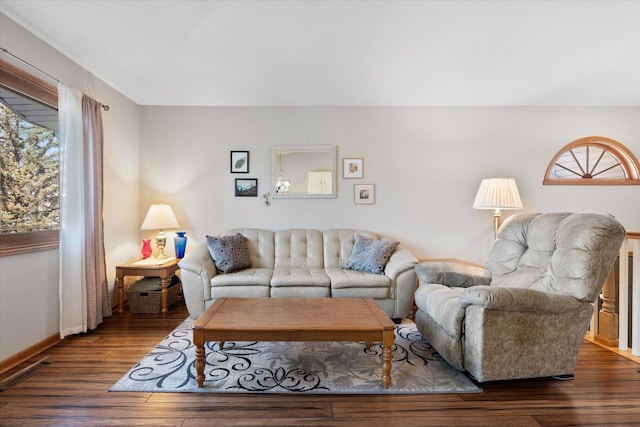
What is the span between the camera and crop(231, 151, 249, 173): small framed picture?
387cm

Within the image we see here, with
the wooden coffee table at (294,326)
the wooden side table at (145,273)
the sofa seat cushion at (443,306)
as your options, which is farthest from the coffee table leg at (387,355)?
the wooden side table at (145,273)

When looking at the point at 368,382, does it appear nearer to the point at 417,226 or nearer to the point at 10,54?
the point at 417,226

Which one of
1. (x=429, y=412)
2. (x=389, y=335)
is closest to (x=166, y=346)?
(x=389, y=335)

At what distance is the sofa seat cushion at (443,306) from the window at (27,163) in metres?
3.16

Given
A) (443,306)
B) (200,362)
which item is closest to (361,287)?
(443,306)

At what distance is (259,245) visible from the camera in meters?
3.61

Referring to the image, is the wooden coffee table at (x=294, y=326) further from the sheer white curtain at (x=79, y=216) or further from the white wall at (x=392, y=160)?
the white wall at (x=392, y=160)

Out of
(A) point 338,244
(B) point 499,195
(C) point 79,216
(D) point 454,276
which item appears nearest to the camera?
(D) point 454,276

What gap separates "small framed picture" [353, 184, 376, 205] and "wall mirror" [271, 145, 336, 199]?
0.98 feet

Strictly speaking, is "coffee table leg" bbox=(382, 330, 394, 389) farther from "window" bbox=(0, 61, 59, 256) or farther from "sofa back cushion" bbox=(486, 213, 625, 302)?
"window" bbox=(0, 61, 59, 256)

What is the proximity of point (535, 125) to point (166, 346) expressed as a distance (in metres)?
4.86

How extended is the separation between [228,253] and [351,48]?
2329 mm

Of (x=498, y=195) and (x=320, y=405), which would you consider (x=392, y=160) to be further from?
(x=320, y=405)

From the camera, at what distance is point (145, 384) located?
77.5 inches
